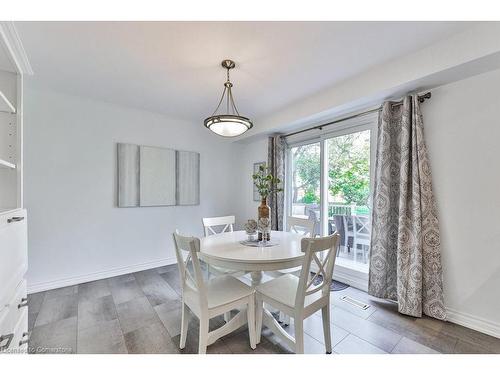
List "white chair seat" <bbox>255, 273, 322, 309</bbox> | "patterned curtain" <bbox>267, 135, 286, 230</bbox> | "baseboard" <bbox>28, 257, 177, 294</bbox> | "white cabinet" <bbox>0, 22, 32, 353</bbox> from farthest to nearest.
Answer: "patterned curtain" <bbox>267, 135, 286, 230</bbox> < "baseboard" <bbox>28, 257, 177, 294</bbox> < "white chair seat" <bbox>255, 273, 322, 309</bbox> < "white cabinet" <bbox>0, 22, 32, 353</bbox>

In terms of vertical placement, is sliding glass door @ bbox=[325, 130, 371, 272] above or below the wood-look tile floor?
above

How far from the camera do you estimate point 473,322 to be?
1.84 metres

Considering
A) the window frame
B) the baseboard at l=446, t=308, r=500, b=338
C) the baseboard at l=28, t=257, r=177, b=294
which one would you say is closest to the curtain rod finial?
the window frame

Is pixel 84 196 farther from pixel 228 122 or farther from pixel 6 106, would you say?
pixel 228 122

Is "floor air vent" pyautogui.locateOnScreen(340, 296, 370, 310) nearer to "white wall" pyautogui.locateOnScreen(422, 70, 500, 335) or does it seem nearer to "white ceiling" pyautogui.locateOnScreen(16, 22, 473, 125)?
"white wall" pyautogui.locateOnScreen(422, 70, 500, 335)

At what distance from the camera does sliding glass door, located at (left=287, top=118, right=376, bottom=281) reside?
2.71 meters

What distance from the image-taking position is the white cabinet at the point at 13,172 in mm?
1059

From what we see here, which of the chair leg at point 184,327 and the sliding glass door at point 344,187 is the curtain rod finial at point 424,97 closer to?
the sliding glass door at point 344,187

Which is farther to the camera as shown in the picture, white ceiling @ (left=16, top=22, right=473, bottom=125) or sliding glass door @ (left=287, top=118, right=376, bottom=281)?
sliding glass door @ (left=287, top=118, right=376, bottom=281)

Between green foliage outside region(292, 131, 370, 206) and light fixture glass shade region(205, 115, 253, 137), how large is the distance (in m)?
1.58

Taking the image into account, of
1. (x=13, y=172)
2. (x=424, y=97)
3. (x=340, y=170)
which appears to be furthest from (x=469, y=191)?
(x=13, y=172)

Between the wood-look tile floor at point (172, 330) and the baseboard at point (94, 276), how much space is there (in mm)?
104

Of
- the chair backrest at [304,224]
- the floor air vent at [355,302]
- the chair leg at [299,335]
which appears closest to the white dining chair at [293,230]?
the chair backrest at [304,224]

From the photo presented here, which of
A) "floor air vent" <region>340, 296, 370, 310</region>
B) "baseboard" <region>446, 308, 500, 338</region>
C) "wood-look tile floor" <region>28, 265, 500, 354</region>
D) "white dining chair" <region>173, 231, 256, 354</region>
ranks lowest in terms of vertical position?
"floor air vent" <region>340, 296, 370, 310</region>
